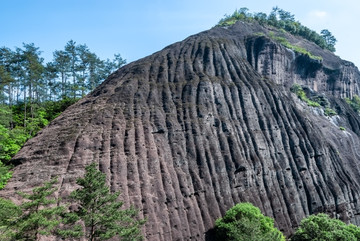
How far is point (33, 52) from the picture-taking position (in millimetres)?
47750

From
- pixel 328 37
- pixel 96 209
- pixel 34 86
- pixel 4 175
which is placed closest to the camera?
pixel 96 209

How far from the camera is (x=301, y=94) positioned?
50.0m

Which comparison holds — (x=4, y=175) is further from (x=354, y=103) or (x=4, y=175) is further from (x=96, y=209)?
(x=354, y=103)

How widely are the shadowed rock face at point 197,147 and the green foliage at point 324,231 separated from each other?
2.75 metres

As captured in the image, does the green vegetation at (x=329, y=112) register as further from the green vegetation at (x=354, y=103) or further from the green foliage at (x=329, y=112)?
the green vegetation at (x=354, y=103)

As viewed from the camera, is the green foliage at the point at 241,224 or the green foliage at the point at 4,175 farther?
the green foliage at the point at 4,175

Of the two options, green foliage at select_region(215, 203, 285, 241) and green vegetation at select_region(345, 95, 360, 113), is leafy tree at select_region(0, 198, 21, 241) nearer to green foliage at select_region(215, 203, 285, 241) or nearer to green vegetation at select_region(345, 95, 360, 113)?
green foliage at select_region(215, 203, 285, 241)

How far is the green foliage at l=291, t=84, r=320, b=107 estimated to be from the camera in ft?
161

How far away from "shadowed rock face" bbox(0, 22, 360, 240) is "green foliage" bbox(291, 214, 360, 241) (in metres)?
2.75

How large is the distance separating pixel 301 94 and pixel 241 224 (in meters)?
33.9

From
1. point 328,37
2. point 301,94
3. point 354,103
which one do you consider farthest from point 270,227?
point 328,37

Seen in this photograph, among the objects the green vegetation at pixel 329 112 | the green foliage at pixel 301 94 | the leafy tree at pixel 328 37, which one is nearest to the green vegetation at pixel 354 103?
the green vegetation at pixel 329 112

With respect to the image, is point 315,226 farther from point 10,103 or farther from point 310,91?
point 10,103

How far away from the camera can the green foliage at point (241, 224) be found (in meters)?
22.4
